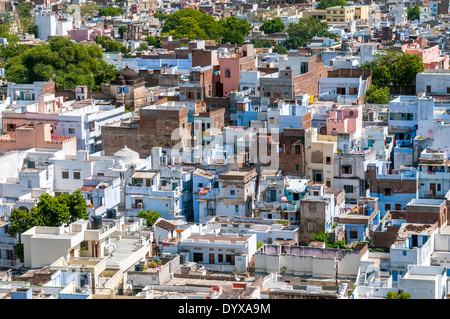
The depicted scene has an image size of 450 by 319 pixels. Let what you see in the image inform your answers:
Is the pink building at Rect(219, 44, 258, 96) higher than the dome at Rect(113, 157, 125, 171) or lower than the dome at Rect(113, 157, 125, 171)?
higher

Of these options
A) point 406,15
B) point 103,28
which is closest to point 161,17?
point 103,28

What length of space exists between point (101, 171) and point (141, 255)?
26.4 feet

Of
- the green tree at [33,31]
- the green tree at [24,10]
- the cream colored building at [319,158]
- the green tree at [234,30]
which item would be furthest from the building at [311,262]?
the green tree at [24,10]

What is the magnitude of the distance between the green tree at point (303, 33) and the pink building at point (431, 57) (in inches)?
844

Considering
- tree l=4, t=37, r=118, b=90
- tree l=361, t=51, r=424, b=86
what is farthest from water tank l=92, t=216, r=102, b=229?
tree l=4, t=37, r=118, b=90

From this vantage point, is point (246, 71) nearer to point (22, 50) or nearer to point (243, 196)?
point (243, 196)

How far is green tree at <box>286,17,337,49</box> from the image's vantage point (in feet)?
253

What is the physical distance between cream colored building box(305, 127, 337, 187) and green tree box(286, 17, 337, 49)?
4084 centimetres

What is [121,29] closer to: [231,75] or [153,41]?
[153,41]

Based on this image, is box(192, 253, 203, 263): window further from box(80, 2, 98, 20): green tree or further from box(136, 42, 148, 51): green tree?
Result: box(80, 2, 98, 20): green tree

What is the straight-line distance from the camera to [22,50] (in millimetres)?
65625

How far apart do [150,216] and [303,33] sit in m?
48.1

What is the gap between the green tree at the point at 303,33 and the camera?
3031 inches

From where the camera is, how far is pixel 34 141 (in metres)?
39.2
